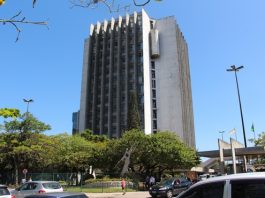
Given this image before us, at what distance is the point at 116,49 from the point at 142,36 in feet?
32.1

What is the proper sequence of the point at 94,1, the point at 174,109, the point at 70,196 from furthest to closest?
the point at 174,109 < the point at 70,196 < the point at 94,1

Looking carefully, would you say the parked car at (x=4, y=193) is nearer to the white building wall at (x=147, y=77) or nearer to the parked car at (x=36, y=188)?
the parked car at (x=36, y=188)

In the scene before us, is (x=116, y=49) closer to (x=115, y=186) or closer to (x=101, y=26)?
(x=101, y=26)

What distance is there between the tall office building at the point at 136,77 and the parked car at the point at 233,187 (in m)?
89.1

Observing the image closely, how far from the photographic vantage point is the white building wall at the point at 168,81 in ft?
320

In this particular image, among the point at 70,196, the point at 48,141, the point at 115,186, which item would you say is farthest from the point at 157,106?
the point at 70,196

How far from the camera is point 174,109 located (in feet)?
321

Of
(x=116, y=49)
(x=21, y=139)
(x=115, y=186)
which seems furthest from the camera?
(x=116, y=49)

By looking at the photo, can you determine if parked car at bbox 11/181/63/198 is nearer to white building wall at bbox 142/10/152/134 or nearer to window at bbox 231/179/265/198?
window at bbox 231/179/265/198

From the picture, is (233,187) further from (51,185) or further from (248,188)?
(51,185)

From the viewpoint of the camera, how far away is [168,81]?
102 m

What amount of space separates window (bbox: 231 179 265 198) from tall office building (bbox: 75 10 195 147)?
3520 inches

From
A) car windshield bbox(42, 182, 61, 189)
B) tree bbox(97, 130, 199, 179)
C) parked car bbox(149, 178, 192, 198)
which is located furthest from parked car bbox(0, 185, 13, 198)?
tree bbox(97, 130, 199, 179)

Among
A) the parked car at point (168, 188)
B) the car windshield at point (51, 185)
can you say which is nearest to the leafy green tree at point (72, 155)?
the parked car at point (168, 188)
